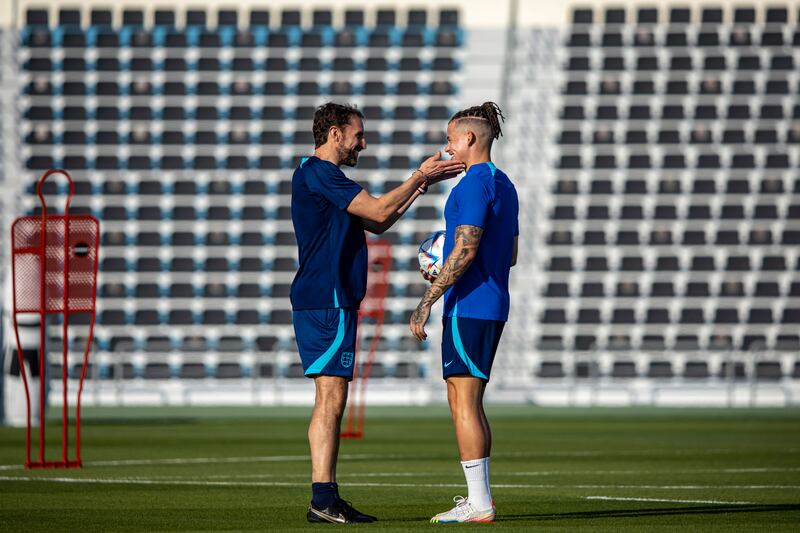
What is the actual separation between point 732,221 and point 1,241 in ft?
65.0

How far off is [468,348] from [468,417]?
0.31m

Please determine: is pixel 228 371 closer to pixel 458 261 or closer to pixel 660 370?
pixel 660 370

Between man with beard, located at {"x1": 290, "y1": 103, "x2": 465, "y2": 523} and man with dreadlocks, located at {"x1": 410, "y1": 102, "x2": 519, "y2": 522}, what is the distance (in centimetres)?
18

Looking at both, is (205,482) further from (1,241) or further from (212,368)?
(1,241)

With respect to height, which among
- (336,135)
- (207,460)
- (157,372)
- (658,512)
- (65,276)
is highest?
(336,135)

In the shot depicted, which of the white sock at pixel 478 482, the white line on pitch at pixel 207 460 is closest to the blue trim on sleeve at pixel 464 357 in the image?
the white sock at pixel 478 482

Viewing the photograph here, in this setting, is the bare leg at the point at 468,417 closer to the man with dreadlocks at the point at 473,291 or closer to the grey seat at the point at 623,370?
the man with dreadlocks at the point at 473,291

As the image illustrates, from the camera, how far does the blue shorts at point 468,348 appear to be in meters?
6.80

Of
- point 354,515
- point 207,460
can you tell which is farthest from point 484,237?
point 207,460

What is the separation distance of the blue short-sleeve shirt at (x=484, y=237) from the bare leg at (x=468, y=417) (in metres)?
0.32

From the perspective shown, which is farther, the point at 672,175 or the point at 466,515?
the point at 672,175

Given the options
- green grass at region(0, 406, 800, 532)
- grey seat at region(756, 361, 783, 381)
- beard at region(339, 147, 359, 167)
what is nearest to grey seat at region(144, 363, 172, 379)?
grey seat at region(756, 361, 783, 381)

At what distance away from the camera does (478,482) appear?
22.2ft

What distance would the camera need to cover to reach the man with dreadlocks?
677 cm
